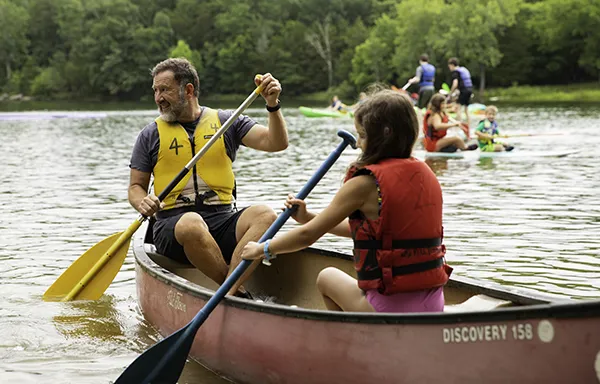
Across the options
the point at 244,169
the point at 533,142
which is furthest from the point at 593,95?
the point at 244,169

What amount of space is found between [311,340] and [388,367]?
16.4 inches

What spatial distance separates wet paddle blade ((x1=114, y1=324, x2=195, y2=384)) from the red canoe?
22 centimetres

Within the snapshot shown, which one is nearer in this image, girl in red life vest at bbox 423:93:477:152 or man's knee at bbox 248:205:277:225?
man's knee at bbox 248:205:277:225

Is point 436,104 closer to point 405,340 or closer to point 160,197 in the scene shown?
point 160,197

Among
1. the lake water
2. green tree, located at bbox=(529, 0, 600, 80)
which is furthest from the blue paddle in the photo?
green tree, located at bbox=(529, 0, 600, 80)

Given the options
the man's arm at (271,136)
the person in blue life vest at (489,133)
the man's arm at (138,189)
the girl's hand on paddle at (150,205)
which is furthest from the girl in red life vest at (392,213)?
the person in blue life vest at (489,133)

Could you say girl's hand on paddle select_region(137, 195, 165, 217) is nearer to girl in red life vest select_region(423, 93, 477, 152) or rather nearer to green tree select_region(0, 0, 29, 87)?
girl in red life vest select_region(423, 93, 477, 152)

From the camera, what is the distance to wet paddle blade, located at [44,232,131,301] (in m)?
6.24

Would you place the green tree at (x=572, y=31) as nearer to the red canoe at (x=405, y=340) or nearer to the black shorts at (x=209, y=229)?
the black shorts at (x=209, y=229)

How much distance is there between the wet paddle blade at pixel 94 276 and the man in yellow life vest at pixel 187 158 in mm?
695

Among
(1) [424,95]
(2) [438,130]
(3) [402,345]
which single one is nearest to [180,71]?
(3) [402,345]

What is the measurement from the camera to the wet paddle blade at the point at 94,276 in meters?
6.24

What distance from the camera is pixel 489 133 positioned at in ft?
50.7

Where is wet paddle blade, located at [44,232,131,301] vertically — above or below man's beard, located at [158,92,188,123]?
below
